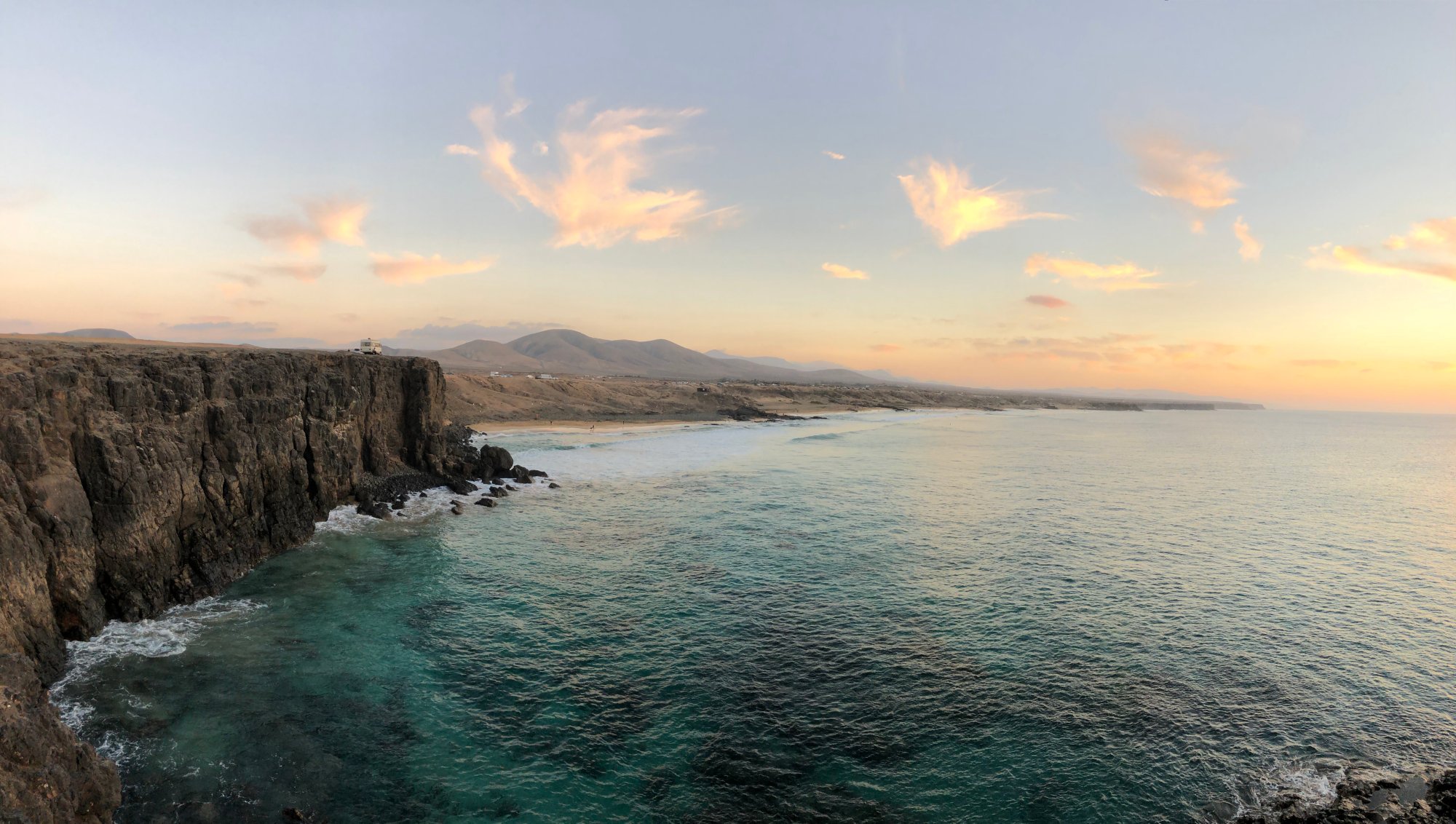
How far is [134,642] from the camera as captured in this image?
20.8m

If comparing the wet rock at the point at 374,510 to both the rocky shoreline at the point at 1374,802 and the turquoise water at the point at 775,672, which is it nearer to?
the turquoise water at the point at 775,672

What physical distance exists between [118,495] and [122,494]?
105 millimetres

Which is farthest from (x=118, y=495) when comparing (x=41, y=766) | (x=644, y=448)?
(x=644, y=448)

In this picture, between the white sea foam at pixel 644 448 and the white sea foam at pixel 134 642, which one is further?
the white sea foam at pixel 644 448

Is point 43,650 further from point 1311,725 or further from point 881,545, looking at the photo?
point 1311,725

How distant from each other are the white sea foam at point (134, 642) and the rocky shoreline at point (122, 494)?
0.43 metres

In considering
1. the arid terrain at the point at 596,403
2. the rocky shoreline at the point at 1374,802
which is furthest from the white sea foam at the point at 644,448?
the rocky shoreline at the point at 1374,802

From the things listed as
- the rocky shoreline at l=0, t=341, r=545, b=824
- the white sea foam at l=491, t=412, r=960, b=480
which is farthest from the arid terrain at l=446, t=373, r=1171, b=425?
the rocky shoreline at l=0, t=341, r=545, b=824

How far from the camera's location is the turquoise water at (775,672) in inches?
597

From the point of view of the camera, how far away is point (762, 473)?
6250cm

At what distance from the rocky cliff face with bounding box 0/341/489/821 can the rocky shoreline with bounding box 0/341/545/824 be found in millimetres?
54

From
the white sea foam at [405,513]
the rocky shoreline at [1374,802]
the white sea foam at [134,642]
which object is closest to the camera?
the rocky shoreline at [1374,802]

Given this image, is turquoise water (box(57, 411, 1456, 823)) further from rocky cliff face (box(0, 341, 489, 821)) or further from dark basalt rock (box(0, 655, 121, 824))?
rocky cliff face (box(0, 341, 489, 821))

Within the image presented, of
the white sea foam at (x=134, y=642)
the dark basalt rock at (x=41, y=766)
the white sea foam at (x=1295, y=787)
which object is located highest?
the dark basalt rock at (x=41, y=766)
